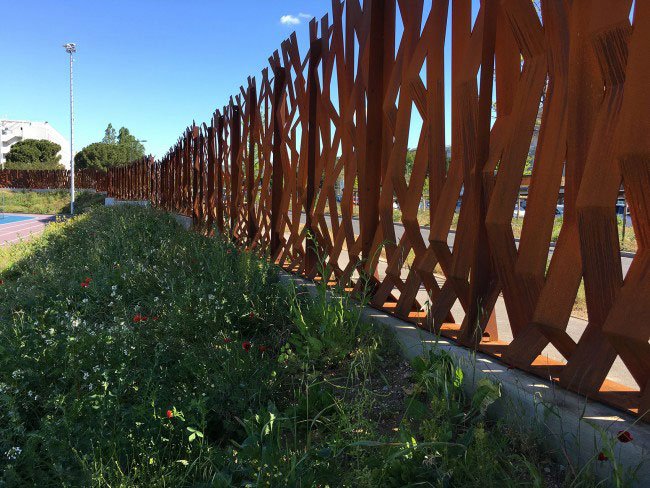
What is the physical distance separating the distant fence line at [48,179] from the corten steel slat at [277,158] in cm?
4728

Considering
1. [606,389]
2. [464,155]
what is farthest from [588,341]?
[464,155]

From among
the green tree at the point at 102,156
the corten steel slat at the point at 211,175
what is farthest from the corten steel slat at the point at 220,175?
the green tree at the point at 102,156

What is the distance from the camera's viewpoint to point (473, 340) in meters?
2.26

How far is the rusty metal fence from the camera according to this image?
156cm

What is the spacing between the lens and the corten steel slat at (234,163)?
24.0 feet

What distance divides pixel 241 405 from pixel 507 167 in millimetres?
1568

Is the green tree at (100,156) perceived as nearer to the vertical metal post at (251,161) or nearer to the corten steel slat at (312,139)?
the vertical metal post at (251,161)

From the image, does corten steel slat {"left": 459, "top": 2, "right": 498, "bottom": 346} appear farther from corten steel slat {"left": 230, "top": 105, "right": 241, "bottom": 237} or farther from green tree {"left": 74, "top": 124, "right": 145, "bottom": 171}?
green tree {"left": 74, "top": 124, "right": 145, "bottom": 171}

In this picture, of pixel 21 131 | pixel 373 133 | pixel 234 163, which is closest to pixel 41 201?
pixel 234 163

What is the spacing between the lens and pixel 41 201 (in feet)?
148

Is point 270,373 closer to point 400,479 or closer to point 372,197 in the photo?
point 400,479

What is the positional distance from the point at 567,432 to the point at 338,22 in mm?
3275

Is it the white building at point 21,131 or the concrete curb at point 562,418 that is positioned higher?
the white building at point 21,131

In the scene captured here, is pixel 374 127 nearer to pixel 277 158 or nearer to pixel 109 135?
pixel 277 158
